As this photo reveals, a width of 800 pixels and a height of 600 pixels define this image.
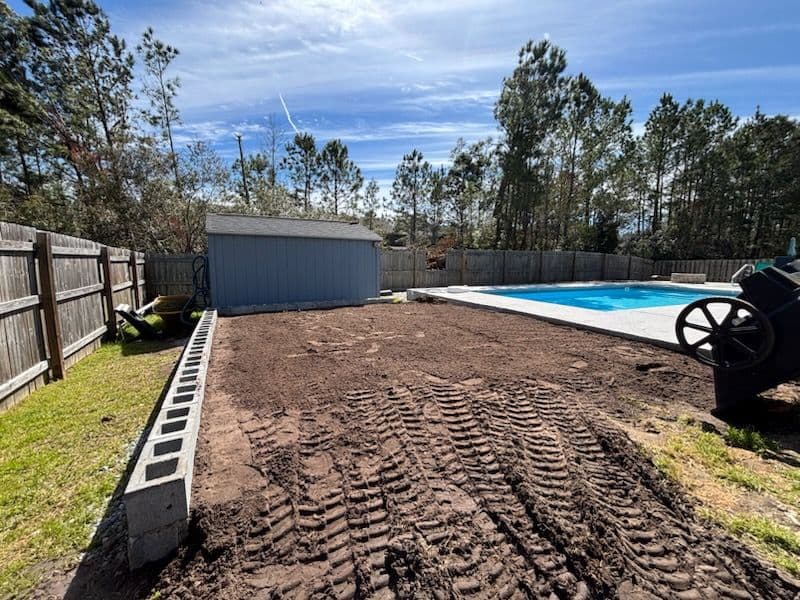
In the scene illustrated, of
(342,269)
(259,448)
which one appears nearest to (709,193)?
(342,269)

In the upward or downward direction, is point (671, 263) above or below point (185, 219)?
below

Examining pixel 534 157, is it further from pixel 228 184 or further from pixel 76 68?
pixel 76 68

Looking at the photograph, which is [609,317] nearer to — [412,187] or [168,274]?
[168,274]

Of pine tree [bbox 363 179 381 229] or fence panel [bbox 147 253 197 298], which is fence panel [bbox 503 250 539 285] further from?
fence panel [bbox 147 253 197 298]

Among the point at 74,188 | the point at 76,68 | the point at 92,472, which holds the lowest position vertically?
the point at 92,472

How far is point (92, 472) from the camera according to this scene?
→ 2400mm

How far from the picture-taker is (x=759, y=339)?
2.94m

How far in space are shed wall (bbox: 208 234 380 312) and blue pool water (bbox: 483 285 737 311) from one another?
4801 millimetres

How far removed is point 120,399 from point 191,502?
100 inches

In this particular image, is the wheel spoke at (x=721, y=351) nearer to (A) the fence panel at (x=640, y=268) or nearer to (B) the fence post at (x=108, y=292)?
(B) the fence post at (x=108, y=292)

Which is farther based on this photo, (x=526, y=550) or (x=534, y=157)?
(x=534, y=157)

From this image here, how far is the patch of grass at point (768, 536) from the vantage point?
5.23 feet

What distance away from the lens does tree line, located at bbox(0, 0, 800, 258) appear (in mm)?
11859

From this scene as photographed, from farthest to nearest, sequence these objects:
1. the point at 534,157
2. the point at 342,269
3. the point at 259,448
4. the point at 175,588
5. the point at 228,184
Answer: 1. the point at 534,157
2. the point at 228,184
3. the point at 342,269
4. the point at 259,448
5. the point at 175,588
